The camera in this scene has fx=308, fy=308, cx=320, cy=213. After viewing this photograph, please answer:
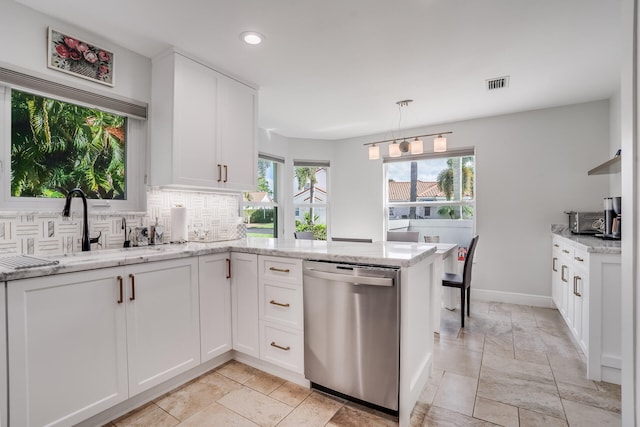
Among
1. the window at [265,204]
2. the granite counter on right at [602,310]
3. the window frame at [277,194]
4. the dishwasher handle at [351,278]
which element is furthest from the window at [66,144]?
the granite counter on right at [602,310]

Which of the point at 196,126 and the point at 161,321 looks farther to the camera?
the point at 196,126

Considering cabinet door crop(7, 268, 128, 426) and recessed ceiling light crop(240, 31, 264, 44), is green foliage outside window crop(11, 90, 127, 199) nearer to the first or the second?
cabinet door crop(7, 268, 128, 426)

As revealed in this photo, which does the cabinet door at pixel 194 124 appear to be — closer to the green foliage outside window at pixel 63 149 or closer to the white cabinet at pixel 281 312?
the green foliage outside window at pixel 63 149

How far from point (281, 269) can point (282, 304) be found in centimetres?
24

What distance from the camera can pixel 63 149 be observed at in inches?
87.4

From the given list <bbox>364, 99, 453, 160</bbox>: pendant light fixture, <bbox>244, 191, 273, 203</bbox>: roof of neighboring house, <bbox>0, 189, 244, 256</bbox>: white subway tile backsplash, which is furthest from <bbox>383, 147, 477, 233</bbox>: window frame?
<bbox>0, 189, 244, 256</bbox>: white subway tile backsplash

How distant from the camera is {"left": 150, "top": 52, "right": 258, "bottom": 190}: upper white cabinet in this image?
8.08 ft

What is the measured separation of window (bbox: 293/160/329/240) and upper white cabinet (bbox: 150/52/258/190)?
234cm

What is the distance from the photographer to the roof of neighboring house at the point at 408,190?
15.5 ft

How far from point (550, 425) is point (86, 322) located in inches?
102

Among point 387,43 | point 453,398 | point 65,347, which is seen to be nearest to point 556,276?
point 453,398

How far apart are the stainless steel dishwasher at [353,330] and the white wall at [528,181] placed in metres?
3.12

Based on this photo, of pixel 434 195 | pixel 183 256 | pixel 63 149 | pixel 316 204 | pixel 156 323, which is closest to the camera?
pixel 156 323

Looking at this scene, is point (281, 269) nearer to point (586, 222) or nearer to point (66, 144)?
point (66, 144)
